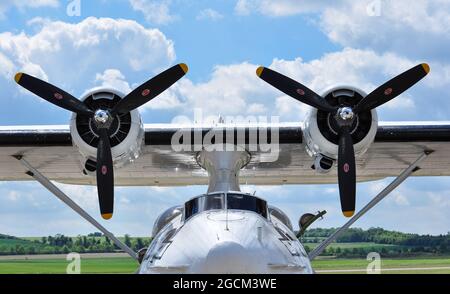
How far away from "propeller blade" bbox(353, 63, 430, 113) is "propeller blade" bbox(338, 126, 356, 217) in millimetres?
753

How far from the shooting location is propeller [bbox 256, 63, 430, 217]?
9.56 metres

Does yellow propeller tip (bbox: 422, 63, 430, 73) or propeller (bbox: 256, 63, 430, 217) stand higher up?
yellow propeller tip (bbox: 422, 63, 430, 73)

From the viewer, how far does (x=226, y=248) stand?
6949 millimetres

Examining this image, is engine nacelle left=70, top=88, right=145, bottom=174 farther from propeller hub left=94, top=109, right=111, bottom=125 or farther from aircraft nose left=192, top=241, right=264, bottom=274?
aircraft nose left=192, top=241, right=264, bottom=274

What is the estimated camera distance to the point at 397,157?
1295 cm

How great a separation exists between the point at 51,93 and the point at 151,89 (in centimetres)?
153

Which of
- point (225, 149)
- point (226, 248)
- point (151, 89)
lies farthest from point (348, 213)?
point (151, 89)

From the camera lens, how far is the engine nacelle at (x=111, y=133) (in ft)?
33.0

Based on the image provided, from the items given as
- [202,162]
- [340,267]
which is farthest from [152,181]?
[340,267]

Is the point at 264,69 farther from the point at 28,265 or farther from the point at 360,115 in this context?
the point at 28,265

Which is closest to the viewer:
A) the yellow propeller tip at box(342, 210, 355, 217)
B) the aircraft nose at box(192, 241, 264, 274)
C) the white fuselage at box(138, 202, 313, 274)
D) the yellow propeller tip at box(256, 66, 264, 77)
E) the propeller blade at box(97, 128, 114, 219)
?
the aircraft nose at box(192, 241, 264, 274)

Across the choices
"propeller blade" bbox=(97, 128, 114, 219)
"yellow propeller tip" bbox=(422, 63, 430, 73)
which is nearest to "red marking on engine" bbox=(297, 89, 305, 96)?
"yellow propeller tip" bbox=(422, 63, 430, 73)

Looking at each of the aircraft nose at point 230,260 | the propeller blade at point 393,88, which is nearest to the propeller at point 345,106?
the propeller blade at point 393,88

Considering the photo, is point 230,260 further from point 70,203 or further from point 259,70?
point 70,203
